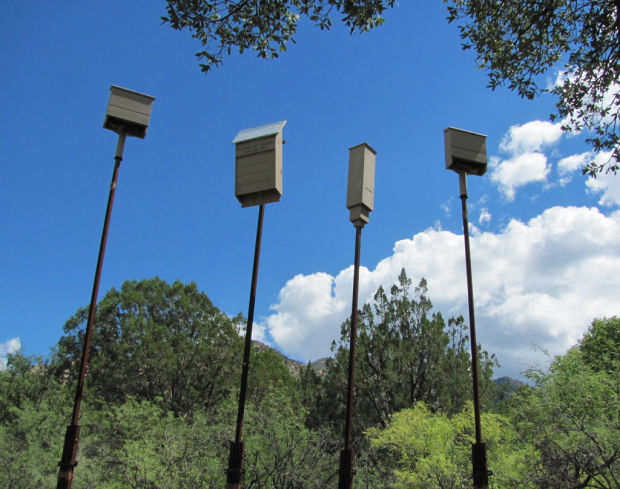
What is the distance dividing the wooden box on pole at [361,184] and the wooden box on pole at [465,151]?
1216 millimetres

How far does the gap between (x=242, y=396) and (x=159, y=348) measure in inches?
840

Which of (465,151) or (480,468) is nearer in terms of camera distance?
(480,468)

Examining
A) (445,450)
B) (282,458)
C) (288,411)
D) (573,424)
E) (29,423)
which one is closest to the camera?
(573,424)

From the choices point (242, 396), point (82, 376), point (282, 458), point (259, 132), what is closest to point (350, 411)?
point (242, 396)

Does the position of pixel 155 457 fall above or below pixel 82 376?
below

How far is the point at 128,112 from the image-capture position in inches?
263

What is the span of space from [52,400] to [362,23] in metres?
26.0

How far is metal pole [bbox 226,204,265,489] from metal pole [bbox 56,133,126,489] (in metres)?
1.66

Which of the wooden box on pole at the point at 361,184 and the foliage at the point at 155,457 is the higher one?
the wooden box on pole at the point at 361,184

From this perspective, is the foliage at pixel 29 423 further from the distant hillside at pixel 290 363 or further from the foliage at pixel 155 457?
the distant hillside at pixel 290 363

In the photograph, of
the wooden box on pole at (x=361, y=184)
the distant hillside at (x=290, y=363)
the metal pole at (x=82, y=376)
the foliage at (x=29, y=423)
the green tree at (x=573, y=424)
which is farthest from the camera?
the distant hillside at (x=290, y=363)

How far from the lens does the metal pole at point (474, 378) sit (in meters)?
5.36

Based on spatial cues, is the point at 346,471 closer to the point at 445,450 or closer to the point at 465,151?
the point at 465,151

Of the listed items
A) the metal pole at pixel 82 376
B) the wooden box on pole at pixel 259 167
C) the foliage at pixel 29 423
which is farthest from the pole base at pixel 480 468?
the foliage at pixel 29 423
